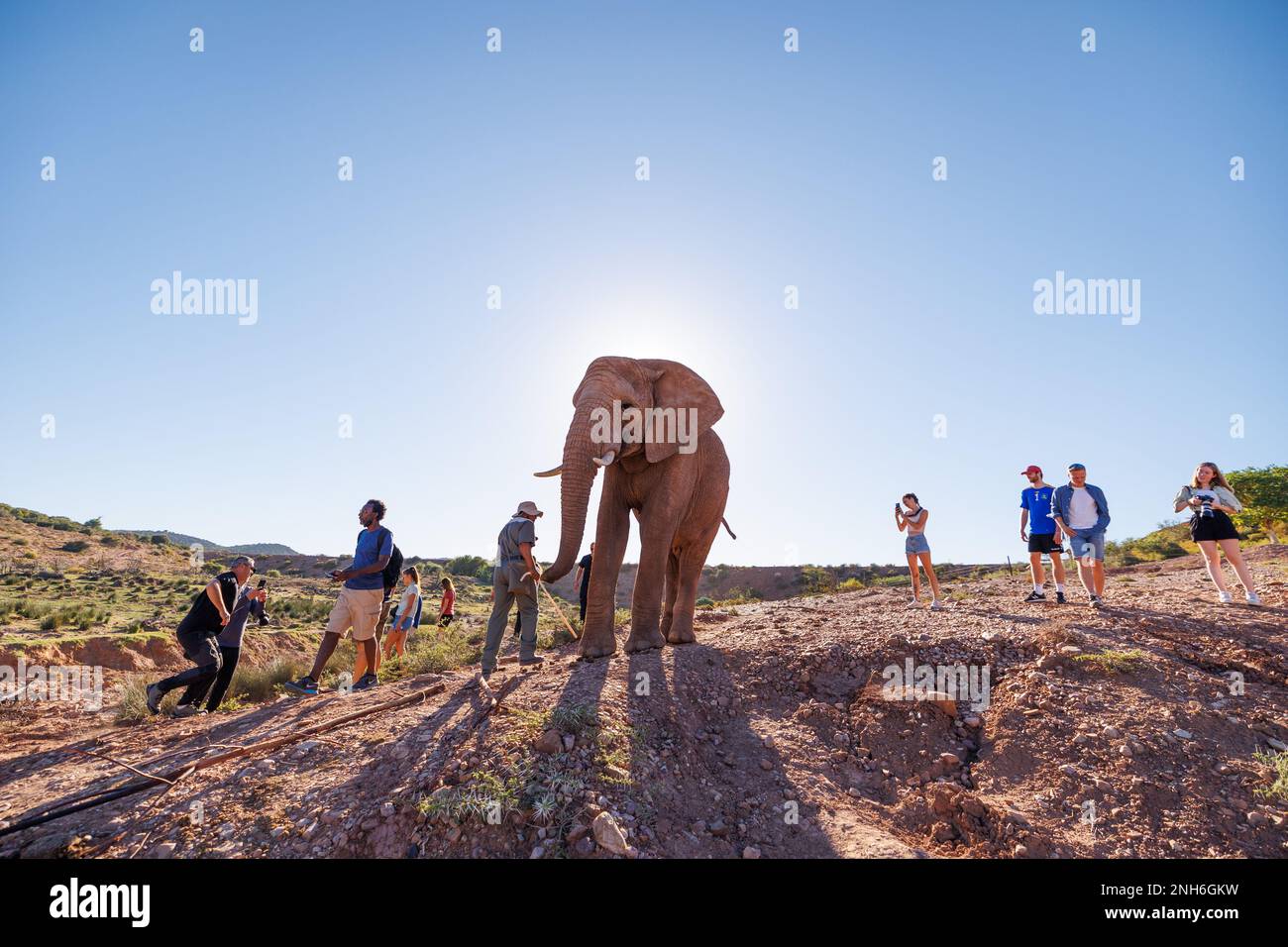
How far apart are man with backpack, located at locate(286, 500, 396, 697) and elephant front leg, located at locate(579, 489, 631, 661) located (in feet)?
9.08

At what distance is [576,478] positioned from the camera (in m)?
7.01

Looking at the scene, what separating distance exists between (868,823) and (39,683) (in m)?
14.8

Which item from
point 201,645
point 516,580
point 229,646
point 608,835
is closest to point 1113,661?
point 608,835


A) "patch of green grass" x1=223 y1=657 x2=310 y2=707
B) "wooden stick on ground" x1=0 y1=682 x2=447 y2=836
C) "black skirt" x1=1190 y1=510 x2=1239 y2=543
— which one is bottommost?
"patch of green grass" x1=223 y1=657 x2=310 y2=707

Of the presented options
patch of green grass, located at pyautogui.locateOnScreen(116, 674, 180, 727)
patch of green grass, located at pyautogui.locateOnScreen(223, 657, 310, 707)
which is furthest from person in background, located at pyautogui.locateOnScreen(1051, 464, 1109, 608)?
patch of green grass, located at pyautogui.locateOnScreen(116, 674, 180, 727)

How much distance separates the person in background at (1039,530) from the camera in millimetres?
9656

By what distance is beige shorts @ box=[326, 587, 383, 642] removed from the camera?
7.46 metres

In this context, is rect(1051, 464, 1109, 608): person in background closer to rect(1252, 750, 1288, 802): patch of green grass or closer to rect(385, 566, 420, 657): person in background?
rect(1252, 750, 1288, 802): patch of green grass

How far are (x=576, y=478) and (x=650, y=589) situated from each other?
1.84 meters

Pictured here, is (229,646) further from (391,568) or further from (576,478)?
(576,478)

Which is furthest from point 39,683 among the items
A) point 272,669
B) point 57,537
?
point 57,537
